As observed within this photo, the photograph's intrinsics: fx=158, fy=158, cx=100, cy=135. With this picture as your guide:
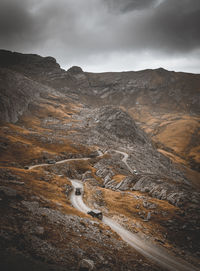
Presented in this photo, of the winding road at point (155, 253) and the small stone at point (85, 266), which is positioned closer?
the small stone at point (85, 266)

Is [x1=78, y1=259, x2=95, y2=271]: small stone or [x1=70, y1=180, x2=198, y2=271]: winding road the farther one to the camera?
[x1=70, y1=180, x2=198, y2=271]: winding road

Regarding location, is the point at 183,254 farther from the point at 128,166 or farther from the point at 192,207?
the point at 128,166

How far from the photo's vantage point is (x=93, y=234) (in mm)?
25547

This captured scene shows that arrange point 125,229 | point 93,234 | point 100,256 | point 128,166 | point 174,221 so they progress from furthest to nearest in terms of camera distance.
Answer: point 128,166
point 174,221
point 125,229
point 93,234
point 100,256

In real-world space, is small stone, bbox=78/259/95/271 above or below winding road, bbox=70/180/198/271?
above

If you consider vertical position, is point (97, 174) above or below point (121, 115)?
below

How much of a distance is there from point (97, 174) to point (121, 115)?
4360 inches

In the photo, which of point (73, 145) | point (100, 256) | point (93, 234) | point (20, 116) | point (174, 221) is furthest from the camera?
point (20, 116)

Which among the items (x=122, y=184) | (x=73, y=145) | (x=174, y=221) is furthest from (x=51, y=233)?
(x=73, y=145)

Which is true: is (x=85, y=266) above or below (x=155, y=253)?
above

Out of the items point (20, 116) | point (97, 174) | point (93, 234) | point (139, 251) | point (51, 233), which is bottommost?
point (97, 174)

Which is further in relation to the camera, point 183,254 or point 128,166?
point 128,166

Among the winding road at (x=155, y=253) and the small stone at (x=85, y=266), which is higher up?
Answer: the small stone at (x=85, y=266)

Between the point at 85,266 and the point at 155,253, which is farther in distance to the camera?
the point at 155,253
